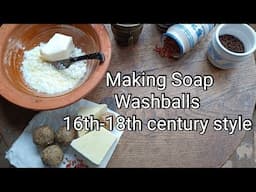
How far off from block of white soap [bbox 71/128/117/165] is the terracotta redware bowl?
0.09 meters

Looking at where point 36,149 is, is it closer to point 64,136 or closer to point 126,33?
point 64,136

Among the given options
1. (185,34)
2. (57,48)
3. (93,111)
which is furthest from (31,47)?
(185,34)

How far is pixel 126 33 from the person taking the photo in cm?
79

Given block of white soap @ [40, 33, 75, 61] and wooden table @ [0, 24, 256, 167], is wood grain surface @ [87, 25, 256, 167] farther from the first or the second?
block of white soap @ [40, 33, 75, 61]

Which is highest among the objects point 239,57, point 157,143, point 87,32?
point 87,32

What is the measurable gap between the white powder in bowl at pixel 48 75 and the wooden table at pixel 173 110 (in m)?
0.06

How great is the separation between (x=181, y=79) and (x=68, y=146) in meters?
0.30

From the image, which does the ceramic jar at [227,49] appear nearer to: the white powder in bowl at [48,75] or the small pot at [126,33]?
the small pot at [126,33]

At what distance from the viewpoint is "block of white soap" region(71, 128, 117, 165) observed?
2.40ft

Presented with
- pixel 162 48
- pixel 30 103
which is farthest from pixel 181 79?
pixel 30 103

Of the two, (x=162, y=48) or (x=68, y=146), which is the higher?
(x=162, y=48)

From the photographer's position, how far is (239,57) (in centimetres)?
79

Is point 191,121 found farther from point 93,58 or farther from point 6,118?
point 6,118

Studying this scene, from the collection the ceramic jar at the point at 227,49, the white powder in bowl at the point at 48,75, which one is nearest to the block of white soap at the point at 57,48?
the white powder in bowl at the point at 48,75
